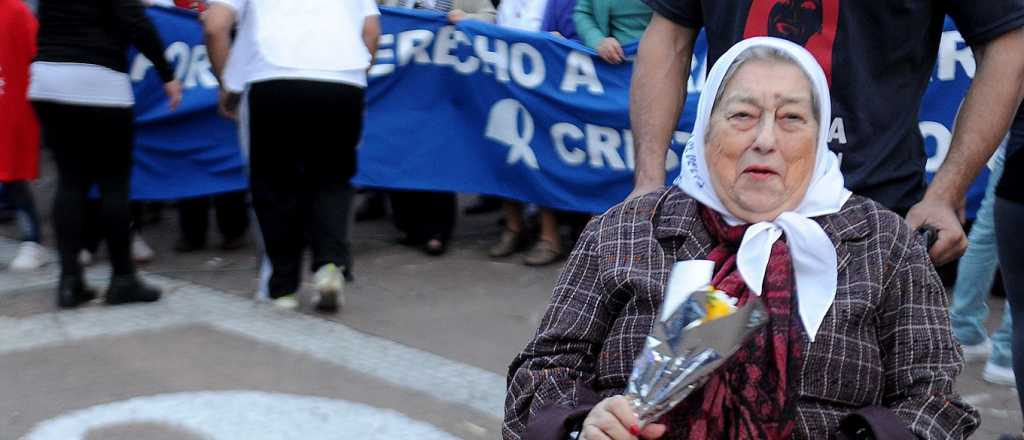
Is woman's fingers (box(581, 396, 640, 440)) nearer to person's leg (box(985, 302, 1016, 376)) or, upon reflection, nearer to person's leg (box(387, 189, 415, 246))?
Answer: person's leg (box(985, 302, 1016, 376))

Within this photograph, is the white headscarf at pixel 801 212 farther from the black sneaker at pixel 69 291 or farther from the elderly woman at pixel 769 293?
the black sneaker at pixel 69 291

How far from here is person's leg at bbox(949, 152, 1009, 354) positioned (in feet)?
17.7

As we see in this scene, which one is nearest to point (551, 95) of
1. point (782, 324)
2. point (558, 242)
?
point (558, 242)

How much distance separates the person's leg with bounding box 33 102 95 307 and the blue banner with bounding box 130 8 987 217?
1.54 metres

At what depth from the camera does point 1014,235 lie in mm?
3830

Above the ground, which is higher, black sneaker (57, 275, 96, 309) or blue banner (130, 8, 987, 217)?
blue banner (130, 8, 987, 217)

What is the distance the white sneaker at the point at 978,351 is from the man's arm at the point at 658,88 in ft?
8.93

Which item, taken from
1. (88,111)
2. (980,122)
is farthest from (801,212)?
(88,111)

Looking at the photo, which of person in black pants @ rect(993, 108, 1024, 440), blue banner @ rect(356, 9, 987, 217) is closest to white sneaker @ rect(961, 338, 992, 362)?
person in black pants @ rect(993, 108, 1024, 440)

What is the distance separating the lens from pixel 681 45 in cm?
334

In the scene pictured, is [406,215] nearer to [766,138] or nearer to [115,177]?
[115,177]

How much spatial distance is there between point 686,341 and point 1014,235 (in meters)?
2.07

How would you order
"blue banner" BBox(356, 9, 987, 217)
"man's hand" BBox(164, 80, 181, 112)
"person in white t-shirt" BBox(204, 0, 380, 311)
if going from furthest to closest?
"blue banner" BBox(356, 9, 987, 217)
"man's hand" BBox(164, 80, 181, 112)
"person in white t-shirt" BBox(204, 0, 380, 311)

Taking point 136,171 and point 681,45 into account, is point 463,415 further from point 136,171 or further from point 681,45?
point 136,171
